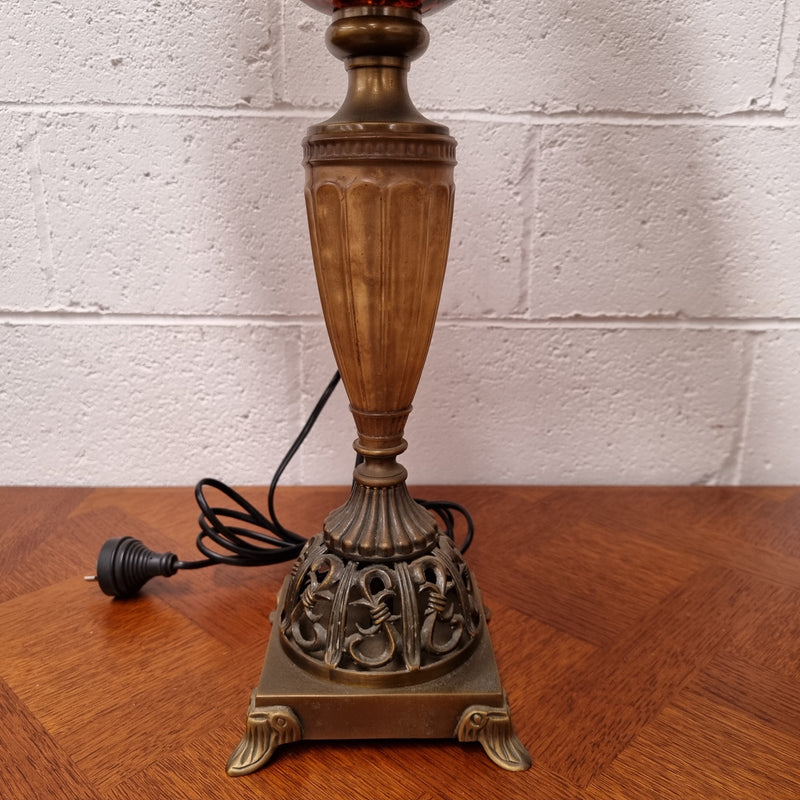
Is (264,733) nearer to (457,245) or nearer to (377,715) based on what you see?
(377,715)

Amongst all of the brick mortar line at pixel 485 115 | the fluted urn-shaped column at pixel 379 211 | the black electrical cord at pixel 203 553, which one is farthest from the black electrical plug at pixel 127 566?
the brick mortar line at pixel 485 115

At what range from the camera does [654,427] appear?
0.83m

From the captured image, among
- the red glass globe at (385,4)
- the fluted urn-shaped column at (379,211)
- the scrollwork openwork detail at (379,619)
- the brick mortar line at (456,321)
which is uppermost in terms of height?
the red glass globe at (385,4)

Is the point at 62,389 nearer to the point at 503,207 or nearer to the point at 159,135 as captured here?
the point at 159,135

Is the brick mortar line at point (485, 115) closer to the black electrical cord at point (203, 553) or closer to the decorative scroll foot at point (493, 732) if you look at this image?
the black electrical cord at point (203, 553)

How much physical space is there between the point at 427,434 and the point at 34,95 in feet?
1.84

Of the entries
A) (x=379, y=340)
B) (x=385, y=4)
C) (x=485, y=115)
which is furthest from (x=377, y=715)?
(x=485, y=115)

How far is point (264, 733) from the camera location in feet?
1.41

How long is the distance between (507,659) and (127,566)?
1.07 ft

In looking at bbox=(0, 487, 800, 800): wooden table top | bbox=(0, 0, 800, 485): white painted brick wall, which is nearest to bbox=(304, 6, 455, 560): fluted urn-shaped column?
bbox=(0, 487, 800, 800): wooden table top

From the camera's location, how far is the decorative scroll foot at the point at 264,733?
1.41ft

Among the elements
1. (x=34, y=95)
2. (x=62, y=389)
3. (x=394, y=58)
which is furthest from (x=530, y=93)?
(x=62, y=389)

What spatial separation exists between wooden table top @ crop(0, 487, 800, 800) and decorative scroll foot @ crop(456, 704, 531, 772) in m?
0.01

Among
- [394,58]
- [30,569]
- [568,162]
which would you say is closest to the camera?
[394,58]
